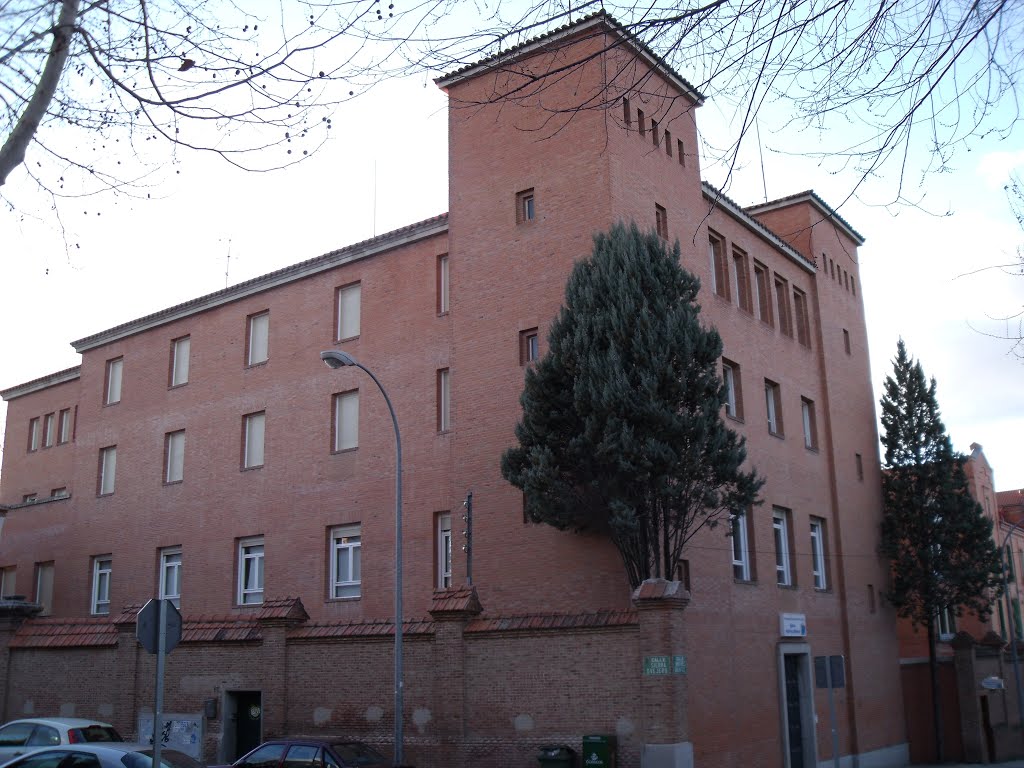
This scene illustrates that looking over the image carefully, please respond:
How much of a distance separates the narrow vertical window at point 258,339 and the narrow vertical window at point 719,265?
12.8 m

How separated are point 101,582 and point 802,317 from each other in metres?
22.9

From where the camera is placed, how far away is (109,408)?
116ft

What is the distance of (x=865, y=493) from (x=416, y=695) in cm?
1727

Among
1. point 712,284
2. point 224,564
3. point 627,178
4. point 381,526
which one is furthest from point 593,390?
point 224,564

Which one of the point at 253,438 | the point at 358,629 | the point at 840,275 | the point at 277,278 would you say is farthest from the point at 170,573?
the point at 840,275

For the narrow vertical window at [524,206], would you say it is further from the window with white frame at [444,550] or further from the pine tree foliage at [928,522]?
the pine tree foliage at [928,522]

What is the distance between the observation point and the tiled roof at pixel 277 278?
91.1ft

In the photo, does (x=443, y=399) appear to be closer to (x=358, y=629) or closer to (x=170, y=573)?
(x=358, y=629)

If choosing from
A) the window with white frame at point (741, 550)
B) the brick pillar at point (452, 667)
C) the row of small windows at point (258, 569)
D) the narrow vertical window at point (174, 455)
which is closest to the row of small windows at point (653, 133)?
the window with white frame at point (741, 550)

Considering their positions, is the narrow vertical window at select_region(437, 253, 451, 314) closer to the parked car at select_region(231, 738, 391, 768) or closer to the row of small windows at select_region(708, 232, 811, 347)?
the row of small windows at select_region(708, 232, 811, 347)

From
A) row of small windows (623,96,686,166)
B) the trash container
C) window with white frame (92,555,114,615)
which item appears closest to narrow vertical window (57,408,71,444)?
window with white frame (92,555,114,615)

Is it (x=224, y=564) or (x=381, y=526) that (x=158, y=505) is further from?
(x=381, y=526)

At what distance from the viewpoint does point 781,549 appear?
2694 centimetres

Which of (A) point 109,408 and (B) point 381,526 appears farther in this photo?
(A) point 109,408
